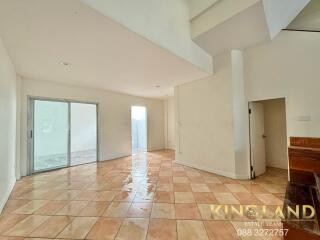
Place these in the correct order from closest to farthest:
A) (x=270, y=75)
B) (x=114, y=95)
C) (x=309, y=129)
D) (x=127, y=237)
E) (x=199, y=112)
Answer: (x=127, y=237)
(x=309, y=129)
(x=270, y=75)
(x=199, y=112)
(x=114, y=95)

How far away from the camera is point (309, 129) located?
3182 mm

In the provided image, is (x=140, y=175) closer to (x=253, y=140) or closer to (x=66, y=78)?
(x=253, y=140)

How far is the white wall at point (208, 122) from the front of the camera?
13.3 feet

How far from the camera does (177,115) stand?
18.0 feet

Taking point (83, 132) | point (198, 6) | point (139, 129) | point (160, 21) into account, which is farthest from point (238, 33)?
point (139, 129)

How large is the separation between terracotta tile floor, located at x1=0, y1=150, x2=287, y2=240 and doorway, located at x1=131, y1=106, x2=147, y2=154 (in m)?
3.58

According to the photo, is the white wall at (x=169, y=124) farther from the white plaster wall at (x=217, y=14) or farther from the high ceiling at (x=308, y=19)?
the high ceiling at (x=308, y=19)

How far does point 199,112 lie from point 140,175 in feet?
7.60

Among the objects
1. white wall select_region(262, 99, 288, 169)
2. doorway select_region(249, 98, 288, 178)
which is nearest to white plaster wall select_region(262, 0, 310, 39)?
doorway select_region(249, 98, 288, 178)

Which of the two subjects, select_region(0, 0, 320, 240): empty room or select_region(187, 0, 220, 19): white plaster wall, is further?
select_region(187, 0, 220, 19): white plaster wall

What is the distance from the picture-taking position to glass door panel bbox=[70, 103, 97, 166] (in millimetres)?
5700

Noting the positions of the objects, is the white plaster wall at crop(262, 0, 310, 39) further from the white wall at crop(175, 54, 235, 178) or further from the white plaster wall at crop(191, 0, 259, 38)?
the white wall at crop(175, 54, 235, 178)

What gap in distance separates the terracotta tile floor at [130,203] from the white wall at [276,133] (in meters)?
0.43

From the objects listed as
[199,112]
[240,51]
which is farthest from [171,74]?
[240,51]
